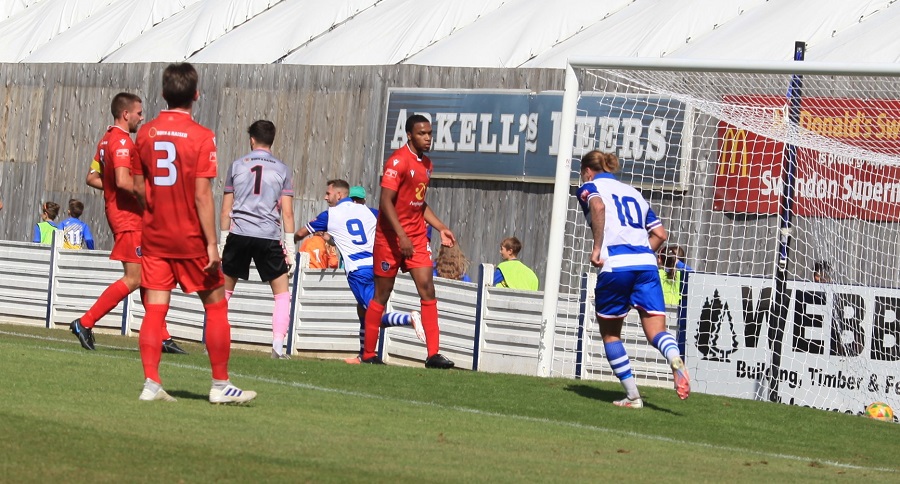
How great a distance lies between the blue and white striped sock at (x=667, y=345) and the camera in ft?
35.8

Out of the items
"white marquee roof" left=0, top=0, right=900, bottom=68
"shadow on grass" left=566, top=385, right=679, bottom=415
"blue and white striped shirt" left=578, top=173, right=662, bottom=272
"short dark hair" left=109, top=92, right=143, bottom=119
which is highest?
"white marquee roof" left=0, top=0, right=900, bottom=68

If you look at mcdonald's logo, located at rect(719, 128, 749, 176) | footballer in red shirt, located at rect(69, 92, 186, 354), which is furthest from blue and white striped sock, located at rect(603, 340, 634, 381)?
mcdonald's logo, located at rect(719, 128, 749, 176)

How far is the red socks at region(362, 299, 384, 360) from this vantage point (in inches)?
536

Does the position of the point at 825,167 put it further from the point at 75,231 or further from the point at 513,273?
the point at 75,231

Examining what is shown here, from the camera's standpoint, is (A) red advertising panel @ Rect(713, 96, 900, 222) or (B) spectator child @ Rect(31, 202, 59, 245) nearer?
(A) red advertising panel @ Rect(713, 96, 900, 222)

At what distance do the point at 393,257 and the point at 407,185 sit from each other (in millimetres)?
620

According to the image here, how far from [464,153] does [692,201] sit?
5741mm

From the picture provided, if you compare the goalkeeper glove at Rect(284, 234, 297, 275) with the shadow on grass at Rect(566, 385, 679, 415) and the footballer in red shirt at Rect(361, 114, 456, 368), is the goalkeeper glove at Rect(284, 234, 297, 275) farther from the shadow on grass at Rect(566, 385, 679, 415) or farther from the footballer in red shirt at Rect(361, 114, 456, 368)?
the shadow on grass at Rect(566, 385, 679, 415)

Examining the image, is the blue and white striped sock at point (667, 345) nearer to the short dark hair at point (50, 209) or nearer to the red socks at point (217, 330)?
the red socks at point (217, 330)

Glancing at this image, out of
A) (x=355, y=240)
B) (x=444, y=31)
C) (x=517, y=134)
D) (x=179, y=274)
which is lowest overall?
(x=179, y=274)

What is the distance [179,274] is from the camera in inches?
357

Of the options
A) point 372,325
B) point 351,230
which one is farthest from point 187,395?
point 351,230

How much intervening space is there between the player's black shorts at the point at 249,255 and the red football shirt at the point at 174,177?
4.16 m

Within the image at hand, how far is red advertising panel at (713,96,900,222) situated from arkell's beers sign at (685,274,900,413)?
5.08 ft
